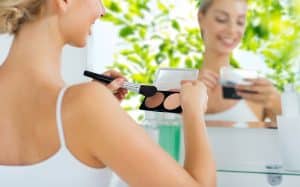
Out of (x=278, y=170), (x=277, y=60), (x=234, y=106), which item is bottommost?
(x=278, y=170)

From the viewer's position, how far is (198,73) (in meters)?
1.41

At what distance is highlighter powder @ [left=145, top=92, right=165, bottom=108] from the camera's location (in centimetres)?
118

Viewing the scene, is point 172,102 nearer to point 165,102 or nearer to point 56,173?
point 165,102

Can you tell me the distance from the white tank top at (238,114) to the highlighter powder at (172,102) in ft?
0.80

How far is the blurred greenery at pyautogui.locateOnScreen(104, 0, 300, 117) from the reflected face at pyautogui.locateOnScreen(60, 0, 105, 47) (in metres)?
0.54

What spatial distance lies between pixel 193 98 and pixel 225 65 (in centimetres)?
48

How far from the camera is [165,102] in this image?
1170 millimetres

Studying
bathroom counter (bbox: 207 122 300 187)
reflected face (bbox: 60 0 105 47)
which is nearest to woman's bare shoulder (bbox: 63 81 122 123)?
reflected face (bbox: 60 0 105 47)

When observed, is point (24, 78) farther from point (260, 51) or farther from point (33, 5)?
point (260, 51)

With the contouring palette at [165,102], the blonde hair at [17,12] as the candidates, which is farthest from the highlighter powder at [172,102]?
the blonde hair at [17,12]

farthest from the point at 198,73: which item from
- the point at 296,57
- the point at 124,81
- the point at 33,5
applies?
the point at 33,5

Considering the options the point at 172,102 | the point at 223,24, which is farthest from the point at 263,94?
the point at 172,102

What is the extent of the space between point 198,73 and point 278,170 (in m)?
0.33

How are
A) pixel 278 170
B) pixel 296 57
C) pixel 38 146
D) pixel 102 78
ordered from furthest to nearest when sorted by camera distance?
pixel 296 57
pixel 278 170
pixel 102 78
pixel 38 146
